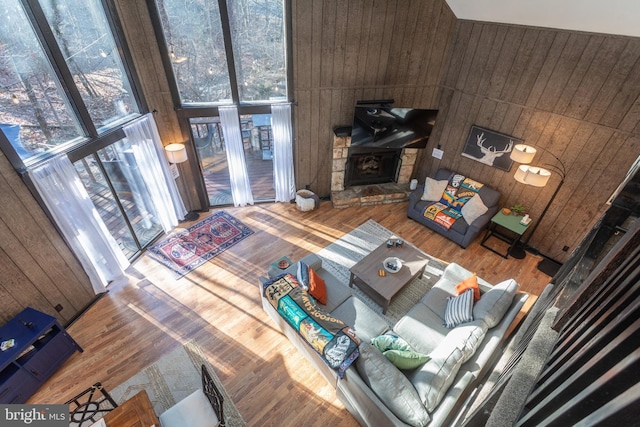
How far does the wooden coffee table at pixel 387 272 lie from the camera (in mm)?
4074

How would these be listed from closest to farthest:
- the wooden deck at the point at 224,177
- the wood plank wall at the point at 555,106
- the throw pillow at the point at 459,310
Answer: the throw pillow at the point at 459,310 → the wood plank wall at the point at 555,106 → the wooden deck at the point at 224,177

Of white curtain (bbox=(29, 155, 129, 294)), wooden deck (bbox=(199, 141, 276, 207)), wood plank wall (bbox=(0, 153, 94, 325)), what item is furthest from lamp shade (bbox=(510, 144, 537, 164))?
wood plank wall (bbox=(0, 153, 94, 325))

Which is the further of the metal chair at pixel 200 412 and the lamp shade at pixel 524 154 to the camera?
the lamp shade at pixel 524 154

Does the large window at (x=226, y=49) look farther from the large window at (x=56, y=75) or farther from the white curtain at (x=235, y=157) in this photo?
the large window at (x=56, y=75)

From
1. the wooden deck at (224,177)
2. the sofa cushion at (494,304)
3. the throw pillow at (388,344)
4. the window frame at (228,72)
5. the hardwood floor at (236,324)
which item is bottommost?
the hardwood floor at (236,324)

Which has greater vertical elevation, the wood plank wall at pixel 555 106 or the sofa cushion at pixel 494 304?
the wood plank wall at pixel 555 106

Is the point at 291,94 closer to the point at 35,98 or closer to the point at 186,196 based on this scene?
the point at 186,196

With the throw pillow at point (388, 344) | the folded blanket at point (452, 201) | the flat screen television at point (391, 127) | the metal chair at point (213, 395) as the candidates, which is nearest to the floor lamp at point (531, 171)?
the folded blanket at point (452, 201)

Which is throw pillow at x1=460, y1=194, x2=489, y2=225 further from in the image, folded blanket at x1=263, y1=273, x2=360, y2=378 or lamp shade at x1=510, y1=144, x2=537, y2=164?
folded blanket at x1=263, y1=273, x2=360, y2=378

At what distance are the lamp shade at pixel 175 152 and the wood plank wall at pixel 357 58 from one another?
2.09 metres

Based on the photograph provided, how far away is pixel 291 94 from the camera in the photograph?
5449mm

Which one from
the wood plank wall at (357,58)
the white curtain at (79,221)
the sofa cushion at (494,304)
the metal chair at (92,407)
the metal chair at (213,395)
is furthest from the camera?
the wood plank wall at (357,58)

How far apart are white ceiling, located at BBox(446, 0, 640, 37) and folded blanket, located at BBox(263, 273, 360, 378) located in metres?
4.75

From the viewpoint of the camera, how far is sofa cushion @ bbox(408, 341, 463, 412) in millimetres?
2639
